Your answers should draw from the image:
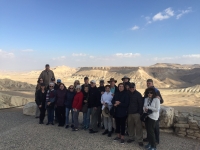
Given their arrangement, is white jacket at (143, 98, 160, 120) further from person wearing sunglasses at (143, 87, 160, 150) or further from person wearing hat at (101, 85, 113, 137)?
person wearing hat at (101, 85, 113, 137)

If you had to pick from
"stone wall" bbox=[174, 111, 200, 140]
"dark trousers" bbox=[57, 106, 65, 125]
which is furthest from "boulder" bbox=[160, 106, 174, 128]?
"dark trousers" bbox=[57, 106, 65, 125]

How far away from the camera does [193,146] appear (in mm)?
5730

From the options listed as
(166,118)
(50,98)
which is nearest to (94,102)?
(50,98)

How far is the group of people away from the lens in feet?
17.0

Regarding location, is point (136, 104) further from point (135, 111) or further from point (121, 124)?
point (121, 124)

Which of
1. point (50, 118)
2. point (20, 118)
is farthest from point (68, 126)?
point (20, 118)

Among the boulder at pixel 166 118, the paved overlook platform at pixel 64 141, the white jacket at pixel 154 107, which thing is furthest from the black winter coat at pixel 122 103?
the boulder at pixel 166 118

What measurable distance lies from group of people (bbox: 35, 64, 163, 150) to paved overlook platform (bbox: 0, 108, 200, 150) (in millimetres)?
302

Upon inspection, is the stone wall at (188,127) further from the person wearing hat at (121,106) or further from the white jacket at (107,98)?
the white jacket at (107,98)

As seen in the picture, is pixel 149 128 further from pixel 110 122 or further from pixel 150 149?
pixel 110 122

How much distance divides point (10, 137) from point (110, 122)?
3244 millimetres

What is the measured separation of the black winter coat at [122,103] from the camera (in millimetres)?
5461

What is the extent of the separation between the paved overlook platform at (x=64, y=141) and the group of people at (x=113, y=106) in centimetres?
30

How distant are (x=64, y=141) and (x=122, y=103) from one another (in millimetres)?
2127
